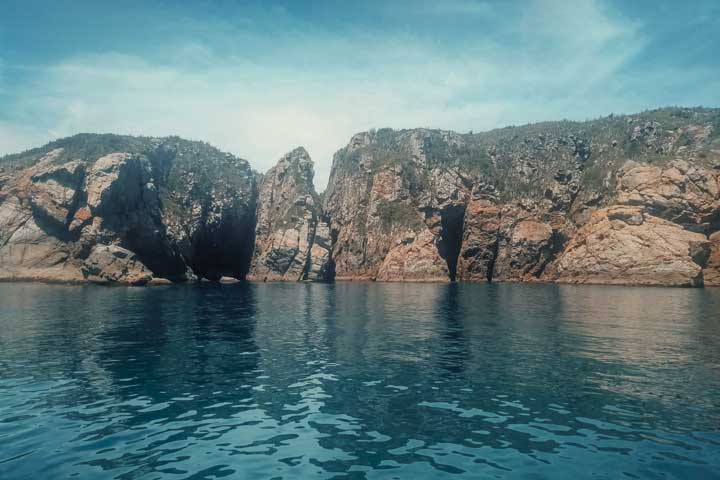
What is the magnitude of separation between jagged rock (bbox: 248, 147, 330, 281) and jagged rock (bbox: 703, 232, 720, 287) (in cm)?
9663

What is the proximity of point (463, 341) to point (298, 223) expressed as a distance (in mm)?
118677

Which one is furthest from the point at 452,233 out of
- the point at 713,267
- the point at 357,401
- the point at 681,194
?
the point at 357,401

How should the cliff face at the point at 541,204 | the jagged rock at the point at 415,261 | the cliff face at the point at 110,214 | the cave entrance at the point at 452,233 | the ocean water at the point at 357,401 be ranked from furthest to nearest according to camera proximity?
1. the cave entrance at the point at 452,233
2. the jagged rock at the point at 415,261
3. the cliff face at the point at 541,204
4. the cliff face at the point at 110,214
5. the ocean water at the point at 357,401

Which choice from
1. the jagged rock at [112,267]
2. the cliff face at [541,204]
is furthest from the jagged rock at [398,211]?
the jagged rock at [112,267]

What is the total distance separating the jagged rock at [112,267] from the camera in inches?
3839

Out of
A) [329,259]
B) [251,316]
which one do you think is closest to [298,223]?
[329,259]

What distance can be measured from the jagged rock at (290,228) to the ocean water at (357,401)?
331 ft

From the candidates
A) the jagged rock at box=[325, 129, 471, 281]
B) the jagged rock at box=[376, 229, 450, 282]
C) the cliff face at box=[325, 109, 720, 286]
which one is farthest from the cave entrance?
the jagged rock at box=[376, 229, 450, 282]

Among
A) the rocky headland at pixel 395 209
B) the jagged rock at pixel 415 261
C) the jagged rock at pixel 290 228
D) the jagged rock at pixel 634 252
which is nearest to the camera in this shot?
the jagged rock at pixel 634 252

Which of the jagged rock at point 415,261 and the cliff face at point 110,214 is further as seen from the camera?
the jagged rock at point 415,261

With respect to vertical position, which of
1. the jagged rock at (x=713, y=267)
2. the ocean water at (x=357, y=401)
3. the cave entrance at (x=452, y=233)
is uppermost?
the cave entrance at (x=452, y=233)

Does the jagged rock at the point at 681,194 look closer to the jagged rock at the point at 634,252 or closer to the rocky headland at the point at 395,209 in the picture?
the rocky headland at the point at 395,209

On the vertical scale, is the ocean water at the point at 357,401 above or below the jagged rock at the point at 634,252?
below

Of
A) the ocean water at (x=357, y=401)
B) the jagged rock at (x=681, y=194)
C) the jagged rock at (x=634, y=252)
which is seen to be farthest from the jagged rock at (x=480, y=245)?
the ocean water at (x=357, y=401)
